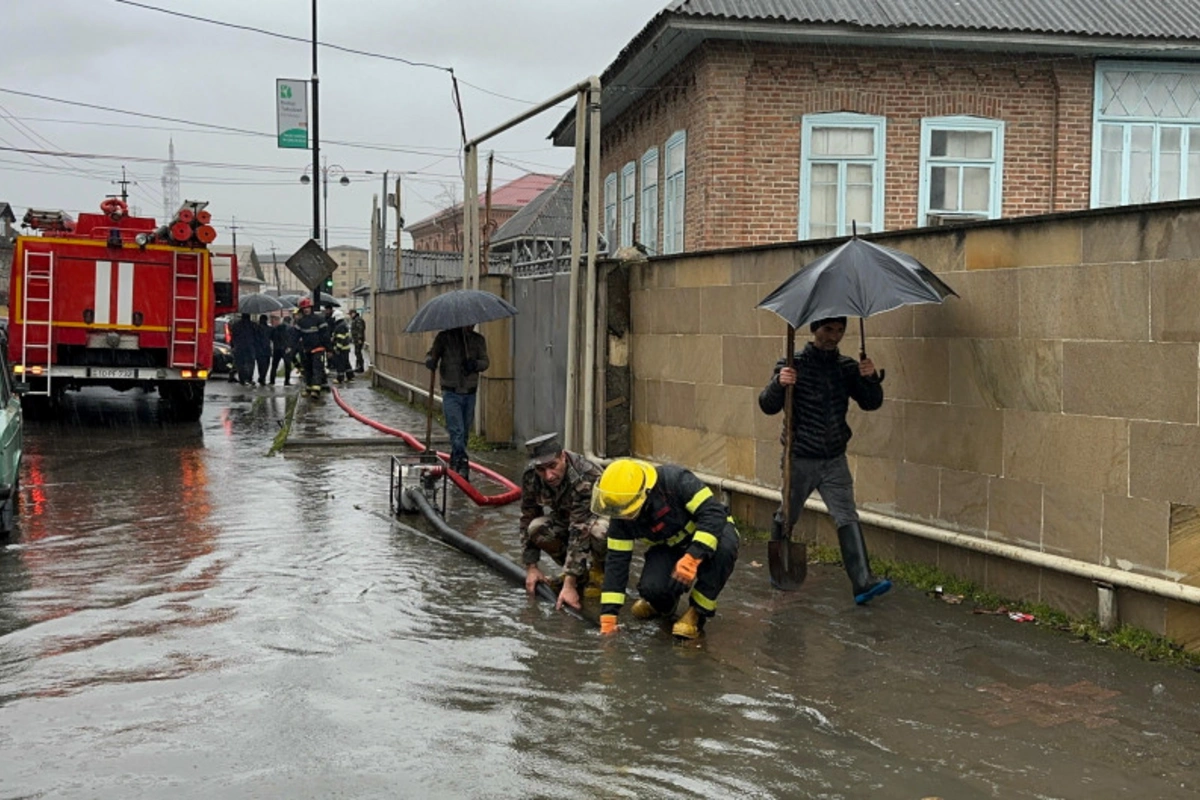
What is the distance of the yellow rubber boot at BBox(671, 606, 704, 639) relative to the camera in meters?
7.23

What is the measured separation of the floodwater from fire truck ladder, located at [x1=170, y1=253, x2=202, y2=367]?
9605mm

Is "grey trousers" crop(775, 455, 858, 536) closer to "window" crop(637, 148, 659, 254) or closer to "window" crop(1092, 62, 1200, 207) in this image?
"window" crop(1092, 62, 1200, 207)

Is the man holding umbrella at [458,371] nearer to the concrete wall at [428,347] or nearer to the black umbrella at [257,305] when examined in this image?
the concrete wall at [428,347]

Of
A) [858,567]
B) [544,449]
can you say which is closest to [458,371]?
[544,449]

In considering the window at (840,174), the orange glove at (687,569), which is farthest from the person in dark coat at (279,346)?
the orange glove at (687,569)

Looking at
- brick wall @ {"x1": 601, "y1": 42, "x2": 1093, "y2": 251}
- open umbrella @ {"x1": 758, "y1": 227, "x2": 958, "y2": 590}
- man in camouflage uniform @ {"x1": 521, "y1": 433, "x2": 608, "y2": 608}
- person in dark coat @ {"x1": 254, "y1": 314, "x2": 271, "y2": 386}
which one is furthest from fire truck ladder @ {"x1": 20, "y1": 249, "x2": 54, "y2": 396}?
open umbrella @ {"x1": 758, "y1": 227, "x2": 958, "y2": 590}

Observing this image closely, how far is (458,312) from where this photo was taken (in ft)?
40.4

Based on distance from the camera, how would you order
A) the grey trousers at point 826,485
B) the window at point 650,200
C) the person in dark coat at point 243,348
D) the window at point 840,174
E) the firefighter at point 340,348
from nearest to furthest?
the grey trousers at point 826,485, the window at point 840,174, the window at point 650,200, the firefighter at point 340,348, the person in dark coat at point 243,348

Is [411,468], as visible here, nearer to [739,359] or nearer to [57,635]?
[739,359]

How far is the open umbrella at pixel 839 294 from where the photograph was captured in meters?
7.56

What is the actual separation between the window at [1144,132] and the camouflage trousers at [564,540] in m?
12.1

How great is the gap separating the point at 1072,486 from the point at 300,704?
4.32m

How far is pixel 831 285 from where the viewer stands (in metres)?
7.72

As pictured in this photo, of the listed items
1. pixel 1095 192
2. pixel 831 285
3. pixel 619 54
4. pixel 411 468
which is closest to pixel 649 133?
pixel 619 54
